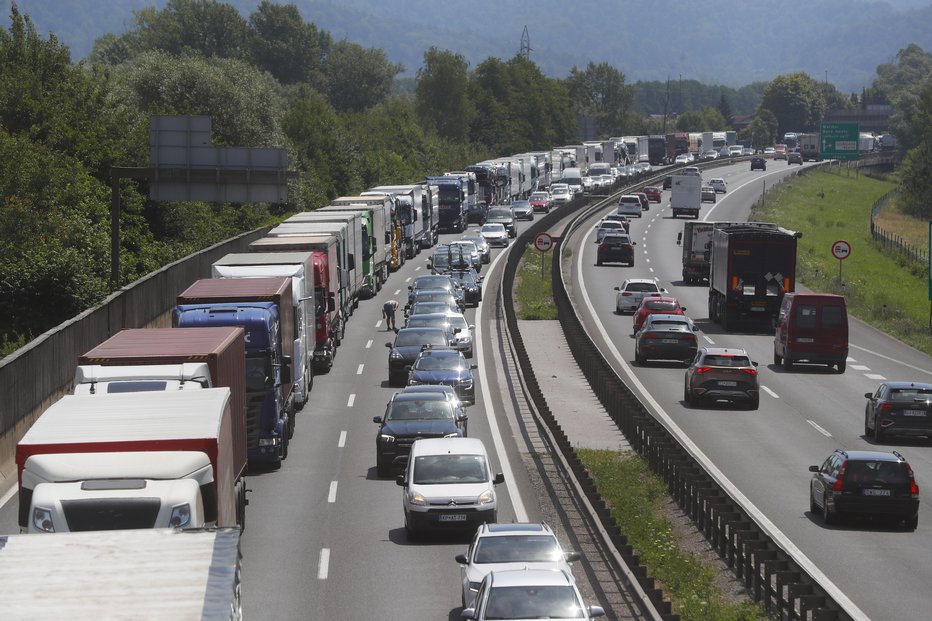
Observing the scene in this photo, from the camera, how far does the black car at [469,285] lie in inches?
2351

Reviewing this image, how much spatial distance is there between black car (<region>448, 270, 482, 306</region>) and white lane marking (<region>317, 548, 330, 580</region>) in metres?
36.9

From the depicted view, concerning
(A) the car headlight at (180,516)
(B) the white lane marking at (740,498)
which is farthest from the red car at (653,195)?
(A) the car headlight at (180,516)

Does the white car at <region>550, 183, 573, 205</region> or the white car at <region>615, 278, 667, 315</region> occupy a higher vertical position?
the white car at <region>550, 183, 573, 205</region>

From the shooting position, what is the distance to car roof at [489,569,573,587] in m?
15.7

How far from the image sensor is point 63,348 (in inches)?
1282

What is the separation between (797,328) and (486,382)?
10221 mm

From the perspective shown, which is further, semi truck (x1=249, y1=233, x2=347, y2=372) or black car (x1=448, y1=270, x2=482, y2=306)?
black car (x1=448, y1=270, x2=482, y2=306)

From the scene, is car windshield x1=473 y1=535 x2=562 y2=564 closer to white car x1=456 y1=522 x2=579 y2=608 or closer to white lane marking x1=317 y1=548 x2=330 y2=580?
white car x1=456 y1=522 x2=579 y2=608

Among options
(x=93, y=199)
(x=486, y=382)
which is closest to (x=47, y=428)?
(x=486, y=382)

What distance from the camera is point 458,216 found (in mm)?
93312

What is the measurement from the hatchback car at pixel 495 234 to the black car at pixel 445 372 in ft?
164

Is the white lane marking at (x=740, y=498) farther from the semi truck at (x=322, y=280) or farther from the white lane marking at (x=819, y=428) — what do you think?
the semi truck at (x=322, y=280)

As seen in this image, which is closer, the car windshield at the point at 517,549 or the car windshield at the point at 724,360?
the car windshield at the point at 517,549

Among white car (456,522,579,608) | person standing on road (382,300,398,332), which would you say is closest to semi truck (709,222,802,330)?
person standing on road (382,300,398,332)
